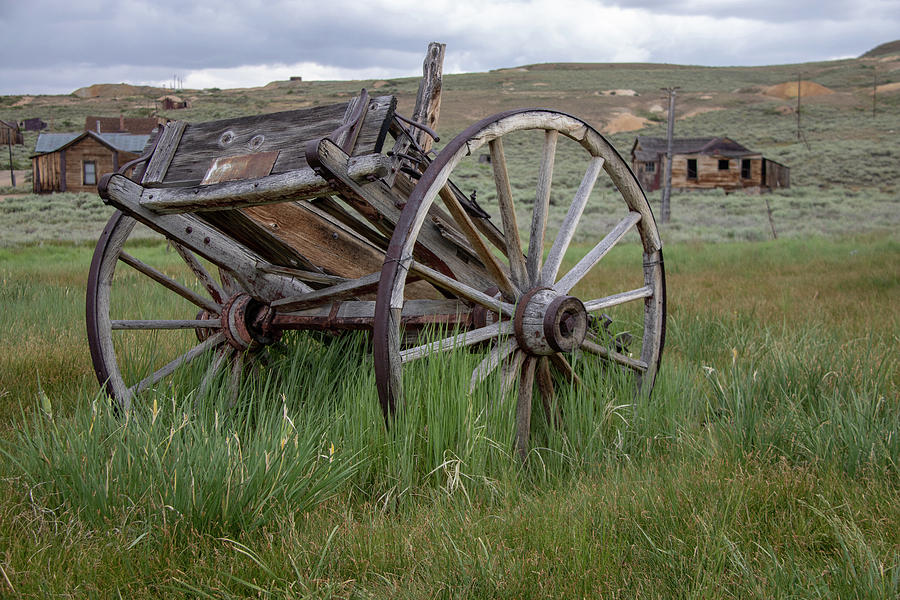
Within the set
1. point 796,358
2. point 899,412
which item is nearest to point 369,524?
point 899,412

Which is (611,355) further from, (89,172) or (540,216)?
(89,172)

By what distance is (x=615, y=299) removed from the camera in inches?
163

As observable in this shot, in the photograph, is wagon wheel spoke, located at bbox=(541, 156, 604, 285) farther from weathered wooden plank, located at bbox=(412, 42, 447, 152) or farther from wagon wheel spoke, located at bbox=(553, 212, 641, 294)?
weathered wooden plank, located at bbox=(412, 42, 447, 152)

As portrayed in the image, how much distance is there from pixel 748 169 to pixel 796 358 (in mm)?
38798

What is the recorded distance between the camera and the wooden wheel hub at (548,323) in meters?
3.45

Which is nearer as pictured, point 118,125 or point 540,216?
point 540,216

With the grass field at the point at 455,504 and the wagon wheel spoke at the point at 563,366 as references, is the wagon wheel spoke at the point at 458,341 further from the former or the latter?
the wagon wheel spoke at the point at 563,366

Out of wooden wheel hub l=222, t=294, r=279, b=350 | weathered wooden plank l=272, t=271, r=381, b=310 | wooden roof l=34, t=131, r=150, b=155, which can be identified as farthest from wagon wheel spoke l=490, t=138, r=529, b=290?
wooden roof l=34, t=131, r=150, b=155

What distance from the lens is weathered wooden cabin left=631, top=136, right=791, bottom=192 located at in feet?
126

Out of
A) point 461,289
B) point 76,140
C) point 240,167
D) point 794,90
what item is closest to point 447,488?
point 461,289

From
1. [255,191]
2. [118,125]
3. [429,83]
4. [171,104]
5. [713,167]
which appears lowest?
[255,191]

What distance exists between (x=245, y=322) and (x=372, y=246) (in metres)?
0.86

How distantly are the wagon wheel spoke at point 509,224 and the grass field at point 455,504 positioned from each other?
0.67 m

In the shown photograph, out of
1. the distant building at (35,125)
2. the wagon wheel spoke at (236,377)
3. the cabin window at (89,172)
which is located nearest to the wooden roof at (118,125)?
the cabin window at (89,172)
